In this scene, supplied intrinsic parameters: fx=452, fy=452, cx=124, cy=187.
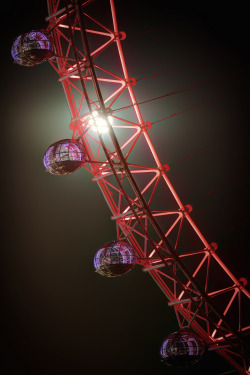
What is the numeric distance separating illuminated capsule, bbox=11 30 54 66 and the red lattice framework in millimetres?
663

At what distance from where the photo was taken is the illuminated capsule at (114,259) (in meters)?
8.31

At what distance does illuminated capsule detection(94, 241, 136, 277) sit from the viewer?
8312mm

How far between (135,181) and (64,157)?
4.09m

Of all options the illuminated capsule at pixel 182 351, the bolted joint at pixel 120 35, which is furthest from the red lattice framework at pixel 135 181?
the illuminated capsule at pixel 182 351

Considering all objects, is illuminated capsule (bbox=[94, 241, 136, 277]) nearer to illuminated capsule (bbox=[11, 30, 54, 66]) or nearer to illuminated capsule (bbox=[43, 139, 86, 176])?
illuminated capsule (bbox=[43, 139, 86, 176])

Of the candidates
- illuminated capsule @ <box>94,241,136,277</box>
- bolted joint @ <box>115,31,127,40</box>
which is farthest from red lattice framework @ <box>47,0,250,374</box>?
illuminated capsule @ <box>94,241,136,277</box>

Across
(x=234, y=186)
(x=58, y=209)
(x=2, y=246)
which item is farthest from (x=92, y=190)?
(x=234, y=186)

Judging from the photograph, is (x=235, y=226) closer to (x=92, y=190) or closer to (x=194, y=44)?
(x=92, y=190)

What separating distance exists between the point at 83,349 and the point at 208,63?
9.20 m

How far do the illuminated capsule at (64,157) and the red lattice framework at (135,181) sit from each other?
0.75m

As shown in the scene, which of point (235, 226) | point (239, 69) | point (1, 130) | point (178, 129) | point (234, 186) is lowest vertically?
point (235, 226)

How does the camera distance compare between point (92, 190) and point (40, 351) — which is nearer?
point (40, 351)

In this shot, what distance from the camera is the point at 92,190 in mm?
13914

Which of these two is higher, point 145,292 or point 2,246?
point 2,246
